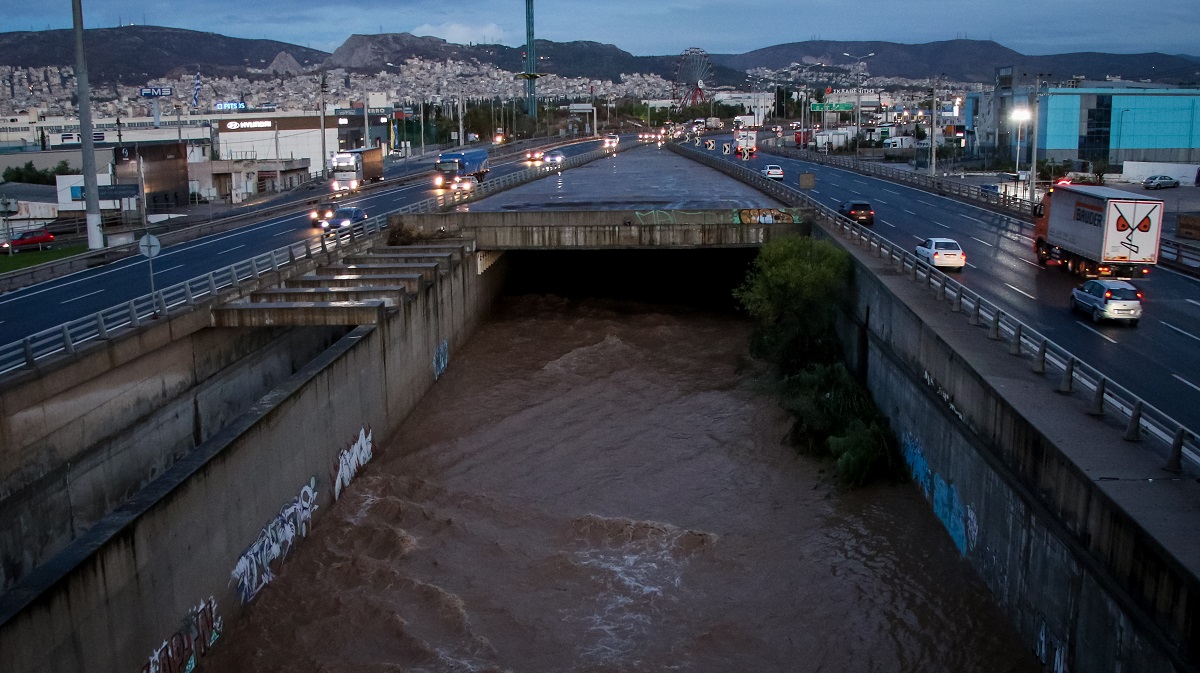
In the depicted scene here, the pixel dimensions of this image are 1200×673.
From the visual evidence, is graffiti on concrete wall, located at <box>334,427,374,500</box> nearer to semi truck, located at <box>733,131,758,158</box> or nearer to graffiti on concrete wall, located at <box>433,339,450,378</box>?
graffiti on concrete wall, located at <box>433,339,450,378</box>

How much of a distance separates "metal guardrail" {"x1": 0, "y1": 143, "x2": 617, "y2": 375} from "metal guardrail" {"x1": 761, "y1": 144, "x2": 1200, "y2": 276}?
27.8 metres

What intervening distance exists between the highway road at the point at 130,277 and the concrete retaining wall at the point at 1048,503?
2072 cm

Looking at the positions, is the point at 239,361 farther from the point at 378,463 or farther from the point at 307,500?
the point at 307,500

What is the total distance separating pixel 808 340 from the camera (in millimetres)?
33281

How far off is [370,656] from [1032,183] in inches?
1806

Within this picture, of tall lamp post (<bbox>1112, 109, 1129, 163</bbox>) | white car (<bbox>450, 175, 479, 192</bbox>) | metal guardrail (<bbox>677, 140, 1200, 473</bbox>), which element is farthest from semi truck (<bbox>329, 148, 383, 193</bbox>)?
tall lamp post (<bbox>1112, 109, 1129, 163</bbox>)

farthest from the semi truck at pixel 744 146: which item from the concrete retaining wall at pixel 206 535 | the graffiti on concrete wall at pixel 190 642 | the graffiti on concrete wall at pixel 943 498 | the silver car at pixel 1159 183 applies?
the graffiti on concrete wall at pixel 190 642

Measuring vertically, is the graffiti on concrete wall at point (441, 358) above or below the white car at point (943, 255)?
below

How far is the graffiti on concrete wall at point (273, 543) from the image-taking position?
18125 millimetres

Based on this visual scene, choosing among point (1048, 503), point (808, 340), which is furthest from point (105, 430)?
point (808, 340)

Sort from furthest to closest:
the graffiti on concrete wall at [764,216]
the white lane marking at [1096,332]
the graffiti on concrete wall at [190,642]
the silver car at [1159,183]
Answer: the silver car at [1159,183]
the graffiti on concrete wall at [764,216]
the white lane marking at [1096,332]
the graffiti on concrete wall at [190,642]

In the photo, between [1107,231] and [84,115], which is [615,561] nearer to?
[1107,231]

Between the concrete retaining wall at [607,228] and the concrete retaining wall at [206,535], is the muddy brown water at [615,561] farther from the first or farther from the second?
the concrete retaining wall at [607,228]

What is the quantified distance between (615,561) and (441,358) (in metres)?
16.0
